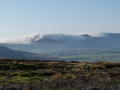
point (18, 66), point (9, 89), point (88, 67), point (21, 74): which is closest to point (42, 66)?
point (18, 66)

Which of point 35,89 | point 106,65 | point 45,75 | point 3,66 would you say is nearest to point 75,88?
point 35,89

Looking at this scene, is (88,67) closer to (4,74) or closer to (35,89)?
(4,74)

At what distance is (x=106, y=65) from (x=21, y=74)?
1932cm

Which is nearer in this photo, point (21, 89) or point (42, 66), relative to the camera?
point (21, 89)

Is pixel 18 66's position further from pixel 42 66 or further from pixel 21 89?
Answer: pixel 21 89

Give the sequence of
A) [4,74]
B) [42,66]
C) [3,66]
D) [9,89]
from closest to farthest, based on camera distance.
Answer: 1. [9,89]
2. [4,74]
3. [3,66]
4. [42,66]

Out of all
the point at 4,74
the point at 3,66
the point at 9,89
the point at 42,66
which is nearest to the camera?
the point at 9,89

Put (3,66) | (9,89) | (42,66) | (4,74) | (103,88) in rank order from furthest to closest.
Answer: (42,66) → (3,66) → (4,74) → (9,89) → (103,88)

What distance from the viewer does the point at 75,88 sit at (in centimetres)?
2158

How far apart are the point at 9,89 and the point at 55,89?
403 cm

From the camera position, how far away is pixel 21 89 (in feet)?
73.8

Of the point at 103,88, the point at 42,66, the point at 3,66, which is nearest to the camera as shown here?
the point at 103,88

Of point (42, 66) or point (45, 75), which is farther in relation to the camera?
point (42, 66)

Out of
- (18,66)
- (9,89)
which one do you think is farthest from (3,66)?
(9,89)
